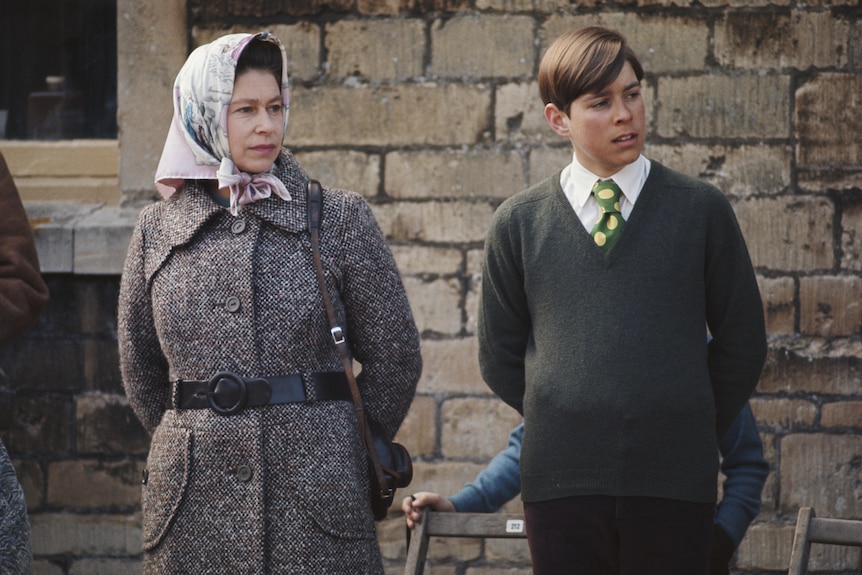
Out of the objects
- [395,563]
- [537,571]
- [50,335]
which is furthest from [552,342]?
[50,335]

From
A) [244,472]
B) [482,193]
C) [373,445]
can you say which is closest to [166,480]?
[244,472]

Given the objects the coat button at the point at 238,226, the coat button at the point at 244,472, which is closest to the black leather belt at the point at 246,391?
→ the coat button at the point at 244,472

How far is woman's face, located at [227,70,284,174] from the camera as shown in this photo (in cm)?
263

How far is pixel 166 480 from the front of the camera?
8.46ft

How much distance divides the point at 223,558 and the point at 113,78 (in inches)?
123

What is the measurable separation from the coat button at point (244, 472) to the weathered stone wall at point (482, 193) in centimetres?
220

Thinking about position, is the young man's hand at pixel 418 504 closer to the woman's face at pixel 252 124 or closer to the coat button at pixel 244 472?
the coat button at pixel 244 472

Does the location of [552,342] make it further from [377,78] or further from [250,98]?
[377,78]

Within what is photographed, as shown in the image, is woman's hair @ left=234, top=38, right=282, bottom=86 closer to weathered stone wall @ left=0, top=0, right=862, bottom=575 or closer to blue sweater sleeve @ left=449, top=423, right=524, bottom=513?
blue sweater sleeve @ left=449, top=423, right=524, bottom=513

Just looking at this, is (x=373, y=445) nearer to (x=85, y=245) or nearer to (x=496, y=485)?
(x=496, y=485)

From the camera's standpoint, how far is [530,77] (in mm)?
4645

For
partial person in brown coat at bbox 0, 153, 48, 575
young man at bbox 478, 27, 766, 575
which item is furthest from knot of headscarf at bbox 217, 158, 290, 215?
partial person in brown coat at bbox 0, 153, 48, 575

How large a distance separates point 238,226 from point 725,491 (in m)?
1.33

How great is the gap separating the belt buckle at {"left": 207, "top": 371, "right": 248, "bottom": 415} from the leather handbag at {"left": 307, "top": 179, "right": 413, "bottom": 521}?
0.74ft
